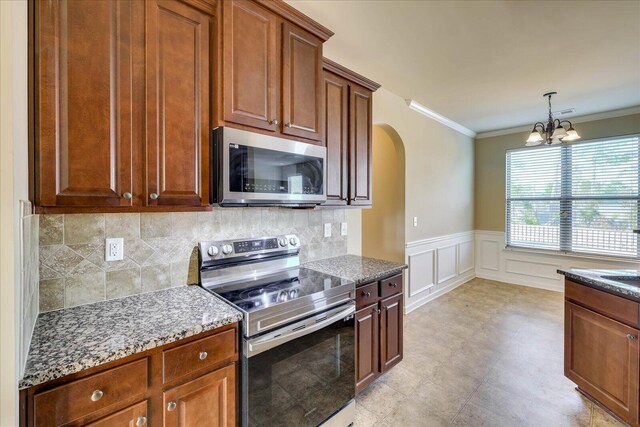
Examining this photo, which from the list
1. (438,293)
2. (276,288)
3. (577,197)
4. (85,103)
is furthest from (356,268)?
(577,197)

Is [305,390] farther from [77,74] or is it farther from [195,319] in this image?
[77,74]

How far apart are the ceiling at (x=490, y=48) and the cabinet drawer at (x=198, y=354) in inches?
81.6

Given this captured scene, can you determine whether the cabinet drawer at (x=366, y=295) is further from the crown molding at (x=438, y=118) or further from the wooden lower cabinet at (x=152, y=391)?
the crown molding at (x=438, y=118)

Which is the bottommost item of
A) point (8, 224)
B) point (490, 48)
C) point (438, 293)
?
point (438, 293)

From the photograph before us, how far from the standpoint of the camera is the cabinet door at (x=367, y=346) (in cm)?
195

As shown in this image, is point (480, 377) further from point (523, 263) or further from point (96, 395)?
point (523, 263)

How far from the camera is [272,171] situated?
1688 millimetres

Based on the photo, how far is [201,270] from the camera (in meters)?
1.74

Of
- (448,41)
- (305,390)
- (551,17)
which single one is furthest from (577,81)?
(305,390)

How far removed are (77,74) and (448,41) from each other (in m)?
2.49

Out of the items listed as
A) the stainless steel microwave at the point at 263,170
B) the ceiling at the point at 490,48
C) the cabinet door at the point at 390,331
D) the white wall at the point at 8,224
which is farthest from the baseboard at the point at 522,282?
the white wall at the point at 8,224

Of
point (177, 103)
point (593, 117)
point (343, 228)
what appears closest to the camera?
point (177, 103)

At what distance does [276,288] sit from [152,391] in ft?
2.57

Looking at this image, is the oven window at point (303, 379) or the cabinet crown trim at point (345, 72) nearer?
the oven window at point (303, 379)
